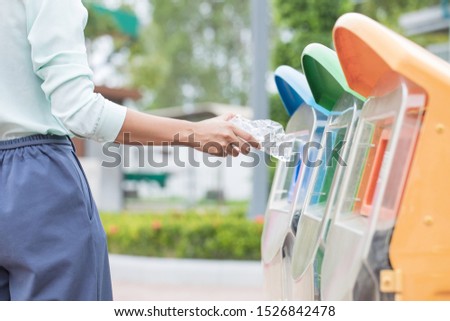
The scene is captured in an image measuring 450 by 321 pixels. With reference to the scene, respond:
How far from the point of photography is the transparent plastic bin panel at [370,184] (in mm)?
1597

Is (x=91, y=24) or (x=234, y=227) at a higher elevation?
(x=91, y=24)

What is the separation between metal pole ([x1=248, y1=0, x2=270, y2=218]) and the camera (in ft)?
25.8

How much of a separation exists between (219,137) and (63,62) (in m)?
0.43

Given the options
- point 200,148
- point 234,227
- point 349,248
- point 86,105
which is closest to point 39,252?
point 86,105

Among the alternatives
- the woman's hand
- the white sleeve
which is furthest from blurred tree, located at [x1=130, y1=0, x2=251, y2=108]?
the white sleeve

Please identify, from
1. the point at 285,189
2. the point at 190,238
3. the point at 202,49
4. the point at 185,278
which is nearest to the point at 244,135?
the point at 285,189

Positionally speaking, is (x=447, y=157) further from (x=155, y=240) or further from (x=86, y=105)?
(x=155, y=240)

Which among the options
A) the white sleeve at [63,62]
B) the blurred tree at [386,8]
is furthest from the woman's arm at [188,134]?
the blurred tree at [386,8]

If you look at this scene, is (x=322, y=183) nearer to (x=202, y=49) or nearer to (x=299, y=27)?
(x=299, y=27)

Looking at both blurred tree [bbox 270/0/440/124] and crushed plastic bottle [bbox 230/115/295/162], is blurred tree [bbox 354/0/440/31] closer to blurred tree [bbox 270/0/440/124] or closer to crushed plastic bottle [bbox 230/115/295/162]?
blurred tree [bbox 270/0/440/124]

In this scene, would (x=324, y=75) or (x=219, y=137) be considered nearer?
(x=219, y=137)

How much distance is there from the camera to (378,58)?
1707 millimetres

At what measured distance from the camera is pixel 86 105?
1.86m
